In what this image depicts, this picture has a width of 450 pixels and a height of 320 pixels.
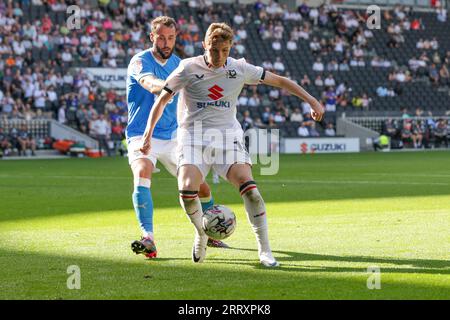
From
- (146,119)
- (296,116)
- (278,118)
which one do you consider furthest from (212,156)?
(296,116)

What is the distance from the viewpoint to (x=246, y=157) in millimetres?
10211

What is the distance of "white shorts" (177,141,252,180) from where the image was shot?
33.4ft

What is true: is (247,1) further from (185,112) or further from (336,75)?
(185,112)

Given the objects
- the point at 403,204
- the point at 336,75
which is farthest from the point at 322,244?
the point at 336,75

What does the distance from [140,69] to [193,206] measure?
1.90 m

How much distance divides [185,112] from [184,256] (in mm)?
1488

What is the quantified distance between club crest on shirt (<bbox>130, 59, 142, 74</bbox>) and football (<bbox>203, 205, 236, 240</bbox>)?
2.01 m

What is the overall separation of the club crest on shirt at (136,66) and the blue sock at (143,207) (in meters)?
1.29

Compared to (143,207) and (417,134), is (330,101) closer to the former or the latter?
(417,134)

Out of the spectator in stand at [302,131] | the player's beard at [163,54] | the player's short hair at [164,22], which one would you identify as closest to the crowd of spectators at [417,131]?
the spectator in stand at [302,131]

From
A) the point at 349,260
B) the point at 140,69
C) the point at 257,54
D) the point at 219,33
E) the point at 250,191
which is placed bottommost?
the point at 349,260

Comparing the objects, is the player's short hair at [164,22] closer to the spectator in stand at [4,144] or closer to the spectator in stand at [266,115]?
the spectator in stand at [4,144]

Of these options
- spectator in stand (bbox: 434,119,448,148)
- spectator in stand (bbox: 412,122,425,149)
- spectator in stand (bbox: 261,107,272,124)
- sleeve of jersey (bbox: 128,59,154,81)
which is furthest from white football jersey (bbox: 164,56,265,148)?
spectator in stand (bbox: 434,119,448,148)

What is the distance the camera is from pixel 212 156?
10281 millimetres
